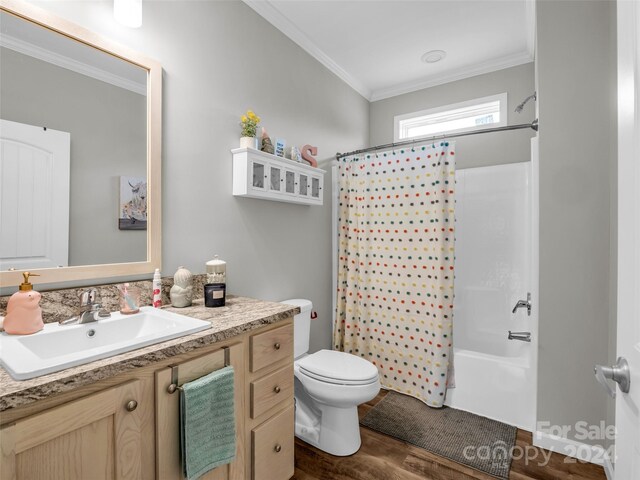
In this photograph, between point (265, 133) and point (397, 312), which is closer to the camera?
point (265, 133)

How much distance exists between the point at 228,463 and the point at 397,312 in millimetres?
1566

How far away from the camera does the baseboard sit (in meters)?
1.70

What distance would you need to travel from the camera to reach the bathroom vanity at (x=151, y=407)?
0.73 m

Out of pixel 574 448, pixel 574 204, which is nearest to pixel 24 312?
pixel 574 204

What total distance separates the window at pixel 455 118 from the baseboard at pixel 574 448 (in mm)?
2341

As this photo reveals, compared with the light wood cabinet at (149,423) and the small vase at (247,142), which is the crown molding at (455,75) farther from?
the light wood cabinet at (149,423)

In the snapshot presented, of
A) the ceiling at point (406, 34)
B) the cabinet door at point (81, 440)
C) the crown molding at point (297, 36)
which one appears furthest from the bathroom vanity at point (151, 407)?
the ceiling at point (406, 34)

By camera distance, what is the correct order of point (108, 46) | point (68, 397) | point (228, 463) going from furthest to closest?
point (108, 46)
point (228, 463)
point (68, 397)

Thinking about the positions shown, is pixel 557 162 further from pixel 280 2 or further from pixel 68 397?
pixel 68 397

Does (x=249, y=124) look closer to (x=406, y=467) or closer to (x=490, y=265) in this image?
(x=406, y=467)

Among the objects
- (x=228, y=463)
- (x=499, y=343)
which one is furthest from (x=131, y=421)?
(x=499, y=343)

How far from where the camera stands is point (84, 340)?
1145 mm

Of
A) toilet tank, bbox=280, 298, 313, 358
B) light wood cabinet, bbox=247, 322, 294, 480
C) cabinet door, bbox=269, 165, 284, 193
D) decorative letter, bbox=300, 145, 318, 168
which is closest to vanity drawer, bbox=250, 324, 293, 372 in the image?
light wood cabinet, bbox=247, 322, 294, 480

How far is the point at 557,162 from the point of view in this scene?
1780 millimetres
